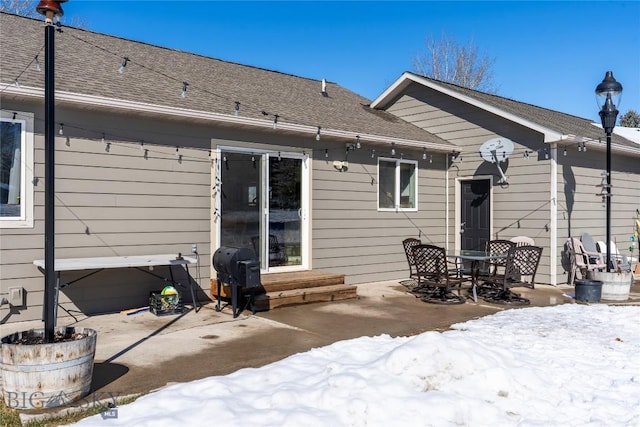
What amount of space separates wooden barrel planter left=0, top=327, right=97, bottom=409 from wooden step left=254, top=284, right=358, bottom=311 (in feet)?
10.9

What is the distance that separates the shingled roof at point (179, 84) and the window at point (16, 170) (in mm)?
377

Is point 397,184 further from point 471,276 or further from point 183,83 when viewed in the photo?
point 183,83

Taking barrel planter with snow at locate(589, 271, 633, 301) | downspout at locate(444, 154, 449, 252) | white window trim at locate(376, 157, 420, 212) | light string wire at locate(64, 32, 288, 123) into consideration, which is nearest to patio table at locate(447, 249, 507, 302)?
barrel planter with snow at locate(589, 271, 633, 301)

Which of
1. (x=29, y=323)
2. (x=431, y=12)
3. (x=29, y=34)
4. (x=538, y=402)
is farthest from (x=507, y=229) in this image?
(x=431, y=12)

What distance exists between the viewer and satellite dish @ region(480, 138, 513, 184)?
9391 millimetres

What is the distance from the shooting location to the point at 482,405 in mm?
3320

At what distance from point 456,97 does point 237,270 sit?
646cm

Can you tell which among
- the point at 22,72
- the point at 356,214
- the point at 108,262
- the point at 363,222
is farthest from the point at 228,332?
the point at 363,222

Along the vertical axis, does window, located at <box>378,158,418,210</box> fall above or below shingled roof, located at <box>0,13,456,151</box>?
below

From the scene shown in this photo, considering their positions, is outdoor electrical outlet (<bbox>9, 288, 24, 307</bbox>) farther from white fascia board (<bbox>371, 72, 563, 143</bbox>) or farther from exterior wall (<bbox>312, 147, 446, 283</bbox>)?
white fascia board (<bbox>371, 72, 563, 143</bbox>)

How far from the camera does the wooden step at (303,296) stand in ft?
21.4

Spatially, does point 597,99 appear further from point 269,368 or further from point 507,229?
point 269,368

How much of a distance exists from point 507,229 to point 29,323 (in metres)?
8.06

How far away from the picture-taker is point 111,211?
20.5ft
